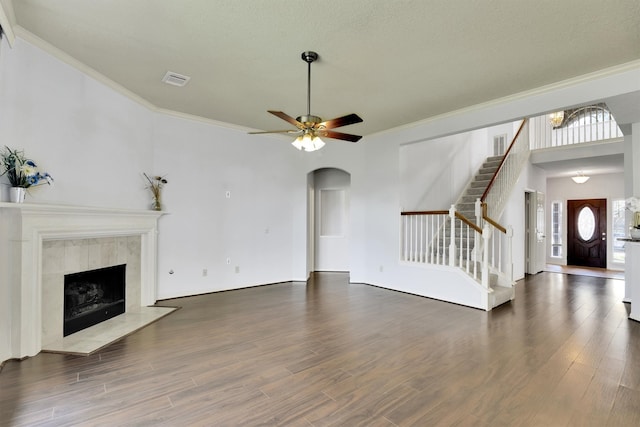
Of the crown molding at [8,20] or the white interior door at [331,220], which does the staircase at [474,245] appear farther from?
the crown molding at [8,20]

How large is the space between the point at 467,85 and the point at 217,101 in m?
3.43

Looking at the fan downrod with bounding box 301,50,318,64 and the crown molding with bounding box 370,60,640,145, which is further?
the crown molding with bounding box 370,60,640,145

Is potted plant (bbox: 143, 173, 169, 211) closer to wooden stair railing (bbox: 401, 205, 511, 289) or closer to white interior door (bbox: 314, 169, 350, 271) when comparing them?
white interior door (bbox: 314, 169, 350, 271)

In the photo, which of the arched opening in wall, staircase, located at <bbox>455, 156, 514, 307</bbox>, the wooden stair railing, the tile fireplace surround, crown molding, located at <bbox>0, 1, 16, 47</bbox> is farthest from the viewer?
the arched opening in wall

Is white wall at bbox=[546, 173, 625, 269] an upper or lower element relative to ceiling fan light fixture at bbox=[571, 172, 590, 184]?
lower

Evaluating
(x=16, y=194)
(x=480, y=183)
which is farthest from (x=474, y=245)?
(x=16, y=194)

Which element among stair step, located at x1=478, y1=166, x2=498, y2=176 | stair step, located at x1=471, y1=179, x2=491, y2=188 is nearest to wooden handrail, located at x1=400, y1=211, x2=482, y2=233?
stair step, located at x1=471, y1=179, x2=491, y2=188

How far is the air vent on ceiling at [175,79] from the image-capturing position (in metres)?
3.75

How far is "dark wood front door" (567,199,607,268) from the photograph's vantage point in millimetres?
8938

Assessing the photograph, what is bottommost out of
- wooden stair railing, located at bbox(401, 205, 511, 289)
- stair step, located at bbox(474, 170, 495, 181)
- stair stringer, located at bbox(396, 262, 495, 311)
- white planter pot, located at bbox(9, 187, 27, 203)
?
stair stringer, located at bbox(396, 262, 495, 311)

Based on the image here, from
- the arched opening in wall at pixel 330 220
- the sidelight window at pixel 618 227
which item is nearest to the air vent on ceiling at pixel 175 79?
the arched opening in wall at pixel 330 220

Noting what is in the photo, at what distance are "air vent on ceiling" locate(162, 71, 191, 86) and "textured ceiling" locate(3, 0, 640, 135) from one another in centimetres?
8

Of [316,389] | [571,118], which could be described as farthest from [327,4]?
[571,118]

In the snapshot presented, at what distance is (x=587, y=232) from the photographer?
30.3 feet
